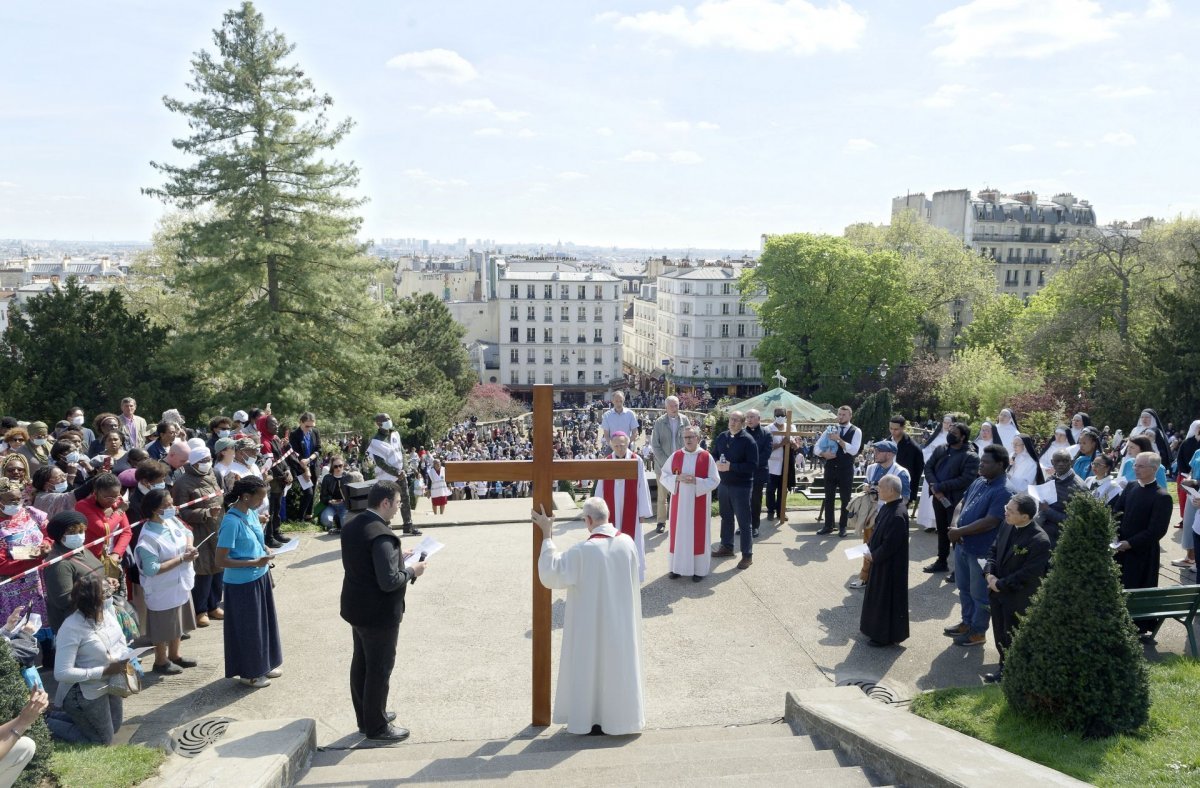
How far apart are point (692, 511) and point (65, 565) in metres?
6.05

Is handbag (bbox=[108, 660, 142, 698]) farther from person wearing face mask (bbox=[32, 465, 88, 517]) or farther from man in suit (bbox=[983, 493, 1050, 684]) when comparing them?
man in suit (bbox=[983, 493, 1050, 684])

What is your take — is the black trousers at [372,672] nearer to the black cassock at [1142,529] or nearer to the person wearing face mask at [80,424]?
the black cassock at [1142,529]

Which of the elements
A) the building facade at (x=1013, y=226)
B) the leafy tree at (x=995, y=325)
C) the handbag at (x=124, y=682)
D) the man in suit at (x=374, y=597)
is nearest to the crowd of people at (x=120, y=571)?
the handbag at (x=124, y=682)

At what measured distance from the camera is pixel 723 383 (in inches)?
3081

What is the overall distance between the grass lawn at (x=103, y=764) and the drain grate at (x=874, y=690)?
486 cm

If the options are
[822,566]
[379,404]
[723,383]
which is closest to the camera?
[822,566]

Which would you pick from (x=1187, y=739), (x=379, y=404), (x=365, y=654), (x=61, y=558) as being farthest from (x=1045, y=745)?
(x=379, y=404)

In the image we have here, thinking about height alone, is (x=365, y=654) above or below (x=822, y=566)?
above

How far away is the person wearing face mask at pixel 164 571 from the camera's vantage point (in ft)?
21.5

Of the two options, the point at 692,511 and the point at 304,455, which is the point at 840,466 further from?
the point at 304,455

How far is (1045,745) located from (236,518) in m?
5.74

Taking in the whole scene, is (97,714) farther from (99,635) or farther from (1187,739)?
(1187,739)

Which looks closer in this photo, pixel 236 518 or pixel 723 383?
pixel 236 518

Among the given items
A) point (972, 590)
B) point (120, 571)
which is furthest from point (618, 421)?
point (120, 571)
